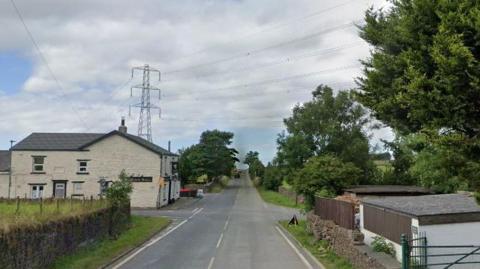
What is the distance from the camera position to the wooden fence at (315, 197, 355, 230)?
72.3 ft

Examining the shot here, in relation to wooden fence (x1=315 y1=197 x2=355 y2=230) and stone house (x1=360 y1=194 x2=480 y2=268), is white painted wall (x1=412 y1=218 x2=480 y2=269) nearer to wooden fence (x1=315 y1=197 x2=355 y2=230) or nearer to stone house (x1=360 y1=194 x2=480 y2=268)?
stone house (x1=360 y1=194 x2=480 y2=268)

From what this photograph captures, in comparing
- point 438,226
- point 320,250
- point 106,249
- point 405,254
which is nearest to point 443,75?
point 405,254

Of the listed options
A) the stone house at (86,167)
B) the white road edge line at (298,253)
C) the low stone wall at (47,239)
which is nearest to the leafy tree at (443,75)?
the white road edge line at (298,253)

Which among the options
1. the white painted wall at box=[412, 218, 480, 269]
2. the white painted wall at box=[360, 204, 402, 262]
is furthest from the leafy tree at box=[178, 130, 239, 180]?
the white painted wall at box=[412, 218, 480, 269]

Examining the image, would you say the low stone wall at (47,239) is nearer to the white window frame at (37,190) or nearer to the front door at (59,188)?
the front door at (59,188)

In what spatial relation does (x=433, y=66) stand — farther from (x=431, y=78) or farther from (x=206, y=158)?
(x=206, y=158)

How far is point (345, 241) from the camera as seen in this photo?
21.0 m

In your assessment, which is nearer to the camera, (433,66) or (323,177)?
(433,66)

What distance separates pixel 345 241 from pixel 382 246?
309 cm

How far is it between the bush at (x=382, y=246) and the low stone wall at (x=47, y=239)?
34.7ft

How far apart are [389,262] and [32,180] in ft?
165

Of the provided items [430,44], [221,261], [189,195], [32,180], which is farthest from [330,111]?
[430,44]

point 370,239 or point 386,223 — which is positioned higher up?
point 386,223

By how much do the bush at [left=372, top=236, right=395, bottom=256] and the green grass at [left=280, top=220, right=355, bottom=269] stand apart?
119cm
